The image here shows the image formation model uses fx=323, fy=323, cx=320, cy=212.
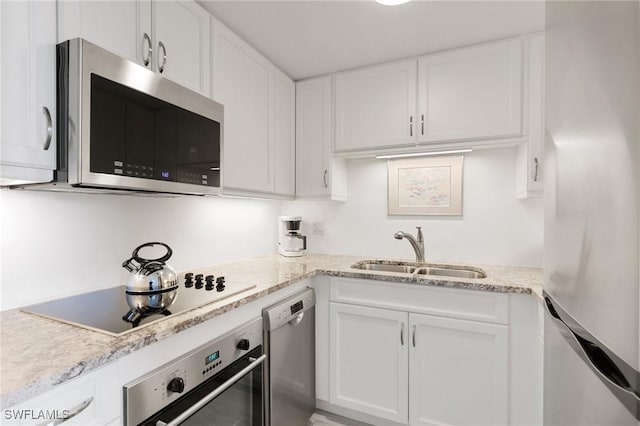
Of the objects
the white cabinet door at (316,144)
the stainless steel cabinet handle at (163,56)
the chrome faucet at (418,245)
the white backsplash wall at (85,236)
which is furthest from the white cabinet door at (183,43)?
the chrome faucet at (418,245)

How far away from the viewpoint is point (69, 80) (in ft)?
3.23

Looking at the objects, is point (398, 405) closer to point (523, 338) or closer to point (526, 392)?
point (526, 392)

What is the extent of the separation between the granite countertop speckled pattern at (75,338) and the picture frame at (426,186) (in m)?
0.68

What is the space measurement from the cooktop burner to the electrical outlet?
1238 millimetres

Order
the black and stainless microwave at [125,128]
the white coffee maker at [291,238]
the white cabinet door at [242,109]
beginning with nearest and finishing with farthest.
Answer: the black and stainless microwave at [125,128]
the white cabinet door at [242,109]
the white coffee maker at [291,238]

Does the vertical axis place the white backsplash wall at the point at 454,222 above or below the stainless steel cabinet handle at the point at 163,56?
below

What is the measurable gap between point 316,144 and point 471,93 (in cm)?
107

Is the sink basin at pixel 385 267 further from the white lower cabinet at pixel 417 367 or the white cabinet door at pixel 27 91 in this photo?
the white cabinet door at pixel 27 91

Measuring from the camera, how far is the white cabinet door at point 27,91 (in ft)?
2.93

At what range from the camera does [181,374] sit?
39.9 inches

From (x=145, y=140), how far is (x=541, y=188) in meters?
1.97

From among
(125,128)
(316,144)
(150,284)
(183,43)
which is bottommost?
(150,284)

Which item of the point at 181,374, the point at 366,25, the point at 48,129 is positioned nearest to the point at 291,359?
the point at 181,374

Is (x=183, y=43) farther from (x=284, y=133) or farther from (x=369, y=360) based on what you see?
(x=369, y=360)
